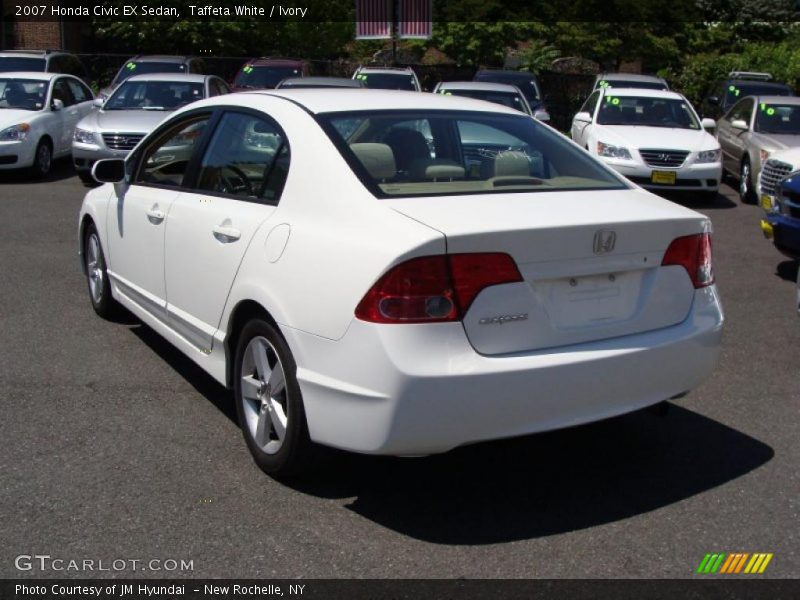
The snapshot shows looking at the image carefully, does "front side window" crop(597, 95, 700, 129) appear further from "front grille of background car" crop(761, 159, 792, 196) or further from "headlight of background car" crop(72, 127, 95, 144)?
"headlight of background car" crop(72, 127, 95, 144)

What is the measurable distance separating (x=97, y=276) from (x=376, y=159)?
3265mm

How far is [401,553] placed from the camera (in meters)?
3.64

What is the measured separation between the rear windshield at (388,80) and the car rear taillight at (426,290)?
15995mm

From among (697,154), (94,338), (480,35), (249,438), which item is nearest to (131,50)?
(480,35)

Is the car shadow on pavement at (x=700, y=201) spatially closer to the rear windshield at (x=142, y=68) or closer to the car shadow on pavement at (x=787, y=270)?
the car shadow on pavement at (x=787, y=270)

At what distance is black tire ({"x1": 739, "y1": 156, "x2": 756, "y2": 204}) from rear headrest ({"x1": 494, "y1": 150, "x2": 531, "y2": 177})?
1010cm

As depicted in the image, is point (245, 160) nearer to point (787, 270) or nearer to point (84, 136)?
point (787, 270)

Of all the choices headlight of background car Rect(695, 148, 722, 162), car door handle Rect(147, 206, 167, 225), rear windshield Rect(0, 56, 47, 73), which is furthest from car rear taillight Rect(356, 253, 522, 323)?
rear windshield Rect(0, 56, 47, 73)

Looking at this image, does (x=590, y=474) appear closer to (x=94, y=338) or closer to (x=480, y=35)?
(x=94, y=338)

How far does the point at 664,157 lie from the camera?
13.2m

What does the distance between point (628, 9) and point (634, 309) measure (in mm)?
31327

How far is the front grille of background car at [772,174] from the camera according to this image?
10078mm

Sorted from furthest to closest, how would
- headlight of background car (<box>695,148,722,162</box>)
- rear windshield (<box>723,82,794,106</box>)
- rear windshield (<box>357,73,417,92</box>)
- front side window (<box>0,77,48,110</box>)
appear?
rear windshield (<box>723,82,794,106</box>) < rear windshield (<box>357,73,417,92</box>) < front side window (<box>0,77,48,110</box>) < headlight of background car (<box>695,148,722,162</box>)

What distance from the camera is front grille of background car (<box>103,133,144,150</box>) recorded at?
43.1ft
